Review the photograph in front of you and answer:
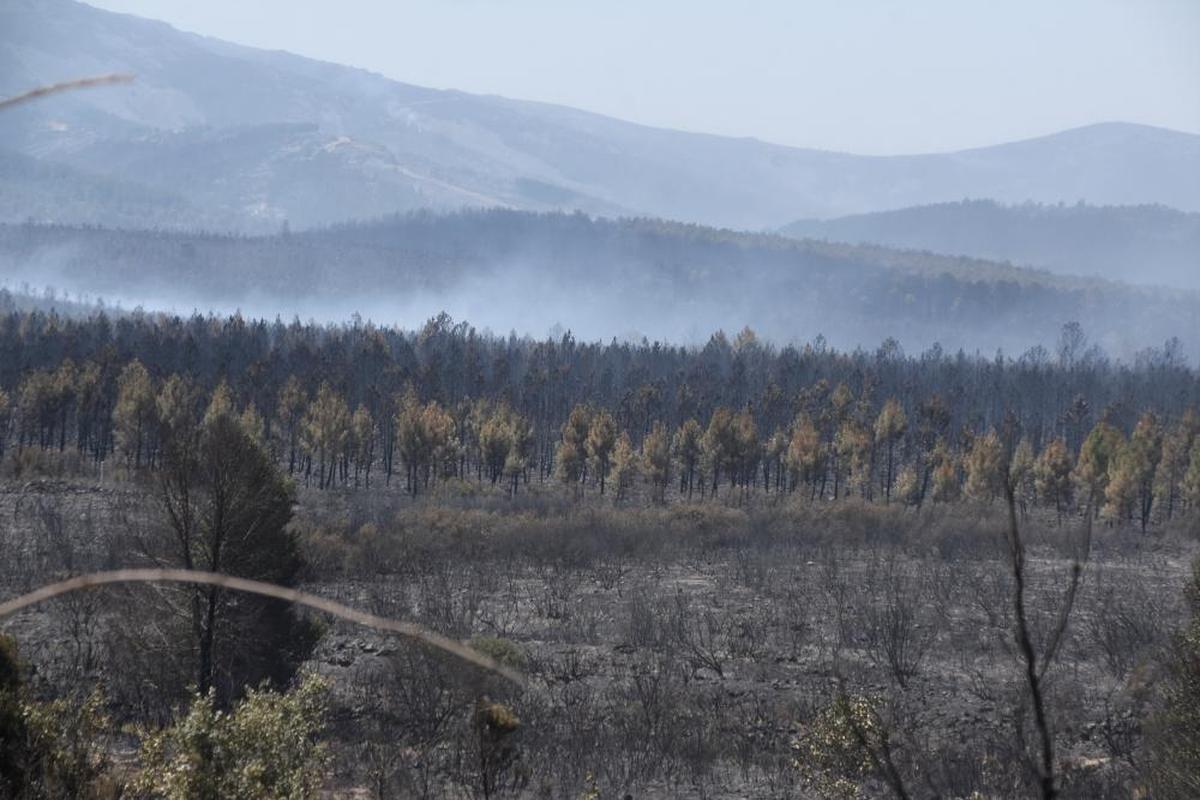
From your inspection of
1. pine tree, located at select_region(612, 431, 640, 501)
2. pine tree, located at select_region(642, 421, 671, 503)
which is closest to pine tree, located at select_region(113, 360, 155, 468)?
pine tree, located at select_region(612, 431, 640, 501)

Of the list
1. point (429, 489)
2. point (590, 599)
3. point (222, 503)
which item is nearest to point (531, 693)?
point (222, 503)

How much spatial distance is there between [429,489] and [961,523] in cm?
2806

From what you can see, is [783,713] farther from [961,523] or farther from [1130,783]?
[961,523]

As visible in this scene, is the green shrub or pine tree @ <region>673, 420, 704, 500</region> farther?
pine tree @ <region>673, 420, 704, 500</region>

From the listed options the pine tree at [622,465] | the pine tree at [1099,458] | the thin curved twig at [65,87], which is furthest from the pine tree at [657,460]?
the thin curved twig at [65,87]

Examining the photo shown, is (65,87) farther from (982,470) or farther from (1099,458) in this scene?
(1099,458)

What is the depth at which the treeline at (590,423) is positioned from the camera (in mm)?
69438

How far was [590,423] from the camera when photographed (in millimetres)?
75812

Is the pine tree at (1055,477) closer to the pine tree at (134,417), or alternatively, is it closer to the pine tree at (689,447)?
the pine tree at (689,447)

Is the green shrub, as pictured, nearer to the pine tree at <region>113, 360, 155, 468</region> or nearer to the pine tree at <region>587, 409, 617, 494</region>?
the pine tree at <region>113, 360, 155, 468</region>

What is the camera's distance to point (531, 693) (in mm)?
26500

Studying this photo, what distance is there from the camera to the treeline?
69.4m

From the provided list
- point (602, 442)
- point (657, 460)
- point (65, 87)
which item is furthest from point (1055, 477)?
point (65, 87)

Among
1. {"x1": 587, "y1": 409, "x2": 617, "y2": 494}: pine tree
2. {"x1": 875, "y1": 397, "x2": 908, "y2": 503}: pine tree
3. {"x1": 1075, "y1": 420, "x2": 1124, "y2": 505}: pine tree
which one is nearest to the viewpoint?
{"x1": 1075, "y1": 420, "x2": 1124, "y2": 505}: pine tree
